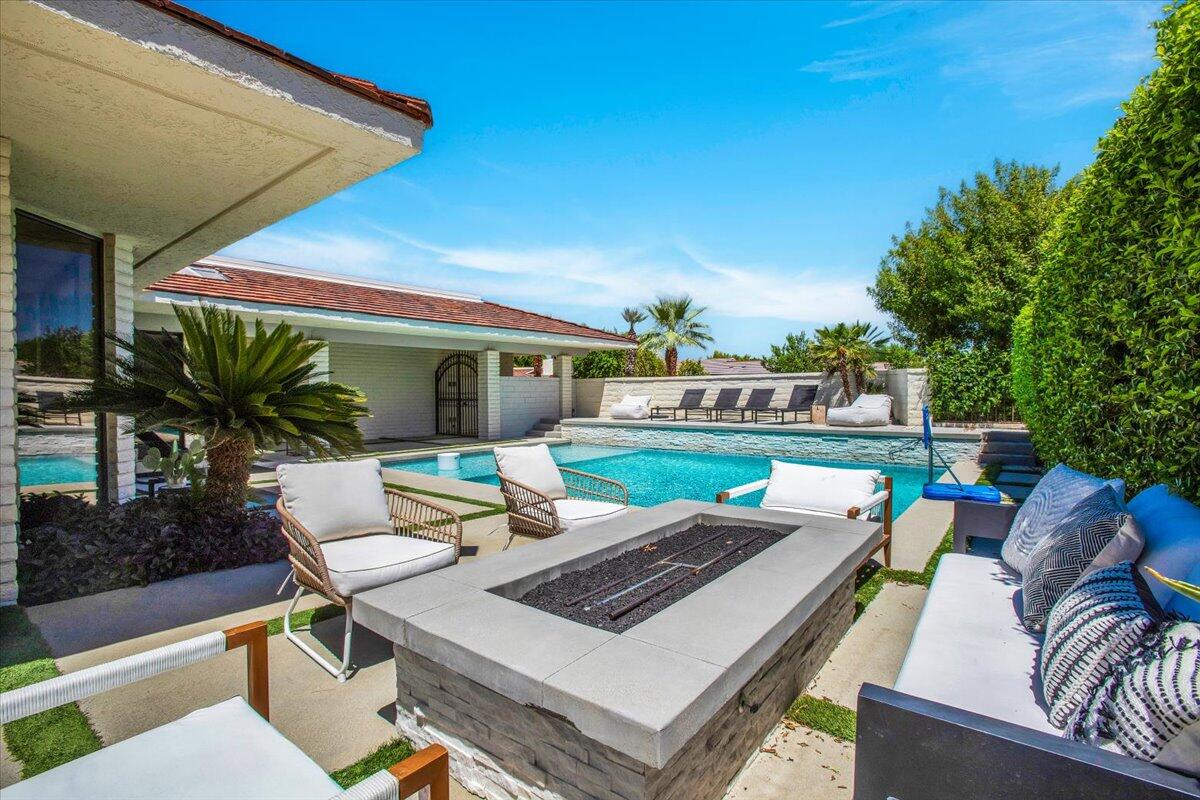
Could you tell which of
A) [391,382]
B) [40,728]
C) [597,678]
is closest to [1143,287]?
[597,678]

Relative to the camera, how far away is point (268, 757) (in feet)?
5.07

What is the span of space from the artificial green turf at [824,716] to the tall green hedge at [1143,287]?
1747 mm

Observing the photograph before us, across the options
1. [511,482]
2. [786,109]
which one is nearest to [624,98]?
[786,109]

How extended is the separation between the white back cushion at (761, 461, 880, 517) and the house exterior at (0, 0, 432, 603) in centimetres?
383

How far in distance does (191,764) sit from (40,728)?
1.62 m

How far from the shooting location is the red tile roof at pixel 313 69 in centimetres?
277

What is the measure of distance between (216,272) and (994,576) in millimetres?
13770

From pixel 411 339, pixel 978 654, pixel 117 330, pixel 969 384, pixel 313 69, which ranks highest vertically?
pixel 313 69

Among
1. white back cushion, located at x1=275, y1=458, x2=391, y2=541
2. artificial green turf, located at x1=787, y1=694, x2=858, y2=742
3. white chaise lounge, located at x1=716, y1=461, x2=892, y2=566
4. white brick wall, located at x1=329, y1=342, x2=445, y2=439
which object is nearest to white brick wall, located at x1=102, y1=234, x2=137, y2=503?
white back cushion, located at x1=275, y1=458, x2=391, y2=541

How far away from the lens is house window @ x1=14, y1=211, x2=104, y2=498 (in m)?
4.89

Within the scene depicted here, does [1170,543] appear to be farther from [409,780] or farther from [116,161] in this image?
[116,161]

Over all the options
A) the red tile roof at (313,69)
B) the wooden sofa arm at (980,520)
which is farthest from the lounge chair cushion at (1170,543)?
the red tile roof at (313,69)

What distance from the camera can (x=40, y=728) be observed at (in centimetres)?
242

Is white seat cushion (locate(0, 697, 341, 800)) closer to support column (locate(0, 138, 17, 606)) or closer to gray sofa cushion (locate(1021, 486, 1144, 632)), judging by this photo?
gray sofa cushion (locate(1021, 486, 1144, 632))
